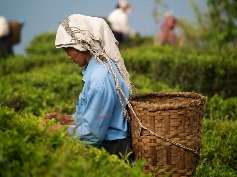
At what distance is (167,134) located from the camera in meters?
3.38

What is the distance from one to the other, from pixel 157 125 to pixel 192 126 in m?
0.28

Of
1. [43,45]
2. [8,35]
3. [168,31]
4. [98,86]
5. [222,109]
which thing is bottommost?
[222,109]

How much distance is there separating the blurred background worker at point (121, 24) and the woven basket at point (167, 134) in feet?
37.6

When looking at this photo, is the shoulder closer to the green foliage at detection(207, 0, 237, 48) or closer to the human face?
the human face

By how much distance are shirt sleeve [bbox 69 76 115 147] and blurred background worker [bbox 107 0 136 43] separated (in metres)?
11.5

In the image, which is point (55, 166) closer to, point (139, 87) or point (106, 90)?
point (106, 90)

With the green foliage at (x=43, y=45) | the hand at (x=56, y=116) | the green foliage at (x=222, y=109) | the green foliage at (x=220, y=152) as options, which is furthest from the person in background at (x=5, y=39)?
the hand at (x=56, y=116)

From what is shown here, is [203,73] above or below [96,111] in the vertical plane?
below

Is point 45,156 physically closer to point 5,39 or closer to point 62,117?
point 62,117

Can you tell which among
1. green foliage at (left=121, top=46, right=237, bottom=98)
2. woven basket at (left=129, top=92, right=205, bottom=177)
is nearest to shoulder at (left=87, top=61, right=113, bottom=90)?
woven basket at (left=129, top=92, right=205, bottom=177)

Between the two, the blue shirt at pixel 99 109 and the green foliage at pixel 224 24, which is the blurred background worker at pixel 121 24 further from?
the blue shirt at pixel 99 109

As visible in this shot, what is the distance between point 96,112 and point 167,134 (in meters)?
0.56

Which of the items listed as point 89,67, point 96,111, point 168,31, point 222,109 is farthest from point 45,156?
point 168,31

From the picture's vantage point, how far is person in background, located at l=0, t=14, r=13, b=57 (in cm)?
1225
